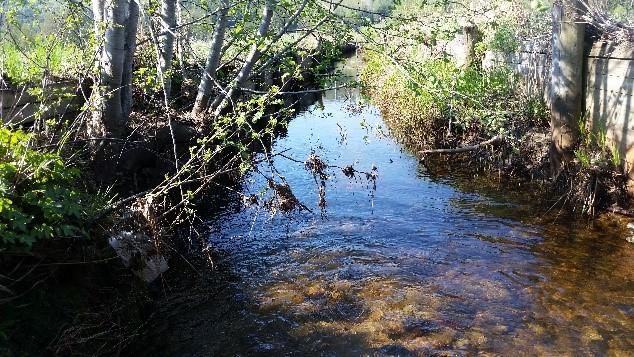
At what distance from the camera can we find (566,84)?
287 inches

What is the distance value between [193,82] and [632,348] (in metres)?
7.43

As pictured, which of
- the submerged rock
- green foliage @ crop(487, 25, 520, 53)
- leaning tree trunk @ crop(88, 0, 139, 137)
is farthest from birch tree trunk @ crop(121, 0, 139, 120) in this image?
green foliage @ crop(487, 25, 520, 53)

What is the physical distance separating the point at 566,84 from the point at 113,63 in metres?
5.78

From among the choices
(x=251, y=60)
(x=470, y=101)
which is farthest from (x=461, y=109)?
(x=251, y=60)

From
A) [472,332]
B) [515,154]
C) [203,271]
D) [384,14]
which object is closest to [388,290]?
[472,332]

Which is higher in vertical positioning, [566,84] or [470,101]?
[566,84]

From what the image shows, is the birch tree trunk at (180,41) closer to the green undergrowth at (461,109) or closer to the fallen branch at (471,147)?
the green undergrowth at (461,109)

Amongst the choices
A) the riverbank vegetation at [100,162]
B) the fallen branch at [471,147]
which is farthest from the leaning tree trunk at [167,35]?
the fallen branch at [471,147]

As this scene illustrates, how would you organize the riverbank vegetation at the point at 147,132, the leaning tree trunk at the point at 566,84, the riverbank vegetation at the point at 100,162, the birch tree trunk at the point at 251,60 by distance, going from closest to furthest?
the riverbank vegetation at the point at 100,162
the riverbank vegetation at the point at 147,132
the leaning tree trunk at the point at 566,84
the birch tree trunk at the point at 251,60

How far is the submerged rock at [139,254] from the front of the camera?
4355 mm

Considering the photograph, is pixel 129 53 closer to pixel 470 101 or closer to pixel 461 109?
pixel 470 101

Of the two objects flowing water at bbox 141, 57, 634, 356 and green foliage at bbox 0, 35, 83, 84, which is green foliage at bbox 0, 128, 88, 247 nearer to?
flowing water at bbox 141, 57, 634, 356

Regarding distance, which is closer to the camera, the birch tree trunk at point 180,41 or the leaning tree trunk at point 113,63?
the leaning tree trunk at point 113,63

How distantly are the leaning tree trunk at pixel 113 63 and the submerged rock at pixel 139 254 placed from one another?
4.97 ft
